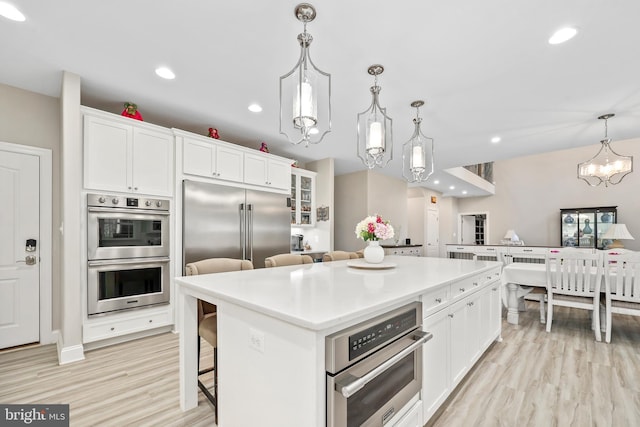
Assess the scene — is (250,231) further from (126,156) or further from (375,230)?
(375,230)

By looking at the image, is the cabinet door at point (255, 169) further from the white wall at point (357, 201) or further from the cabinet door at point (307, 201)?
the white wall at point (357, 201)

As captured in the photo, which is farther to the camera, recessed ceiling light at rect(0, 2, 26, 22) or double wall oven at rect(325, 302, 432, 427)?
recessed ceiling light at rect(0, 2, 26, 22)

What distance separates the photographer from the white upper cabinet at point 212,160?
3.32 m

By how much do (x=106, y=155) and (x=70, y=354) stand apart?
1816 mm

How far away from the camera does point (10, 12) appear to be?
70.7 inches

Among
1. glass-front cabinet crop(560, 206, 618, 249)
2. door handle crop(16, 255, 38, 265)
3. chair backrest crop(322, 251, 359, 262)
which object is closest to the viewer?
door handle crop(16, 255, 38, 265)

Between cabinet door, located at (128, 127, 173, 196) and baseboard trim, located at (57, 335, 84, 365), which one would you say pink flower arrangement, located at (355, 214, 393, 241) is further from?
baseboard trim, located at (57, 335, 84, 365)

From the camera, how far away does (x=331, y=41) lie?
203cm

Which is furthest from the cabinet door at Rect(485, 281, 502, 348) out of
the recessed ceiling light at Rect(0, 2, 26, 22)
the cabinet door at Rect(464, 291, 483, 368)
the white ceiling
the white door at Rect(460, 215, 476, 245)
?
the white door at Rect(460, 215, 476, 245)

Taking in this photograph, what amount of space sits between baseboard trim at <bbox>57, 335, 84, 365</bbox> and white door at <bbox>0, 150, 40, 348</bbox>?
0.68 metres

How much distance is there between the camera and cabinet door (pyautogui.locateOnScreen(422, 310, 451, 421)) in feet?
5.21

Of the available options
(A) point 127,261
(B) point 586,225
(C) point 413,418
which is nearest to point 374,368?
(C) point 413,418

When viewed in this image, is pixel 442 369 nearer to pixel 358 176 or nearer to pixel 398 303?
pixel 398 303

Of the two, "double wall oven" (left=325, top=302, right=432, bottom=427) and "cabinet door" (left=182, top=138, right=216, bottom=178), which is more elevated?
"cabinet door" (left=182, top=138, right=216, bottom=178)
